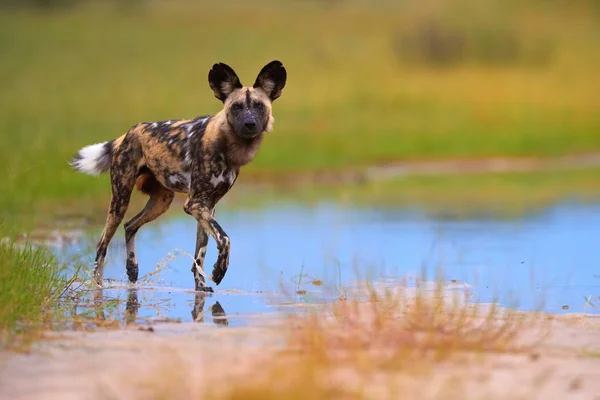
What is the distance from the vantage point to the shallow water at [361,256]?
684cm

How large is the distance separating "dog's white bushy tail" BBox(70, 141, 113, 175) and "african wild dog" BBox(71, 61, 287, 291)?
0.29 feet

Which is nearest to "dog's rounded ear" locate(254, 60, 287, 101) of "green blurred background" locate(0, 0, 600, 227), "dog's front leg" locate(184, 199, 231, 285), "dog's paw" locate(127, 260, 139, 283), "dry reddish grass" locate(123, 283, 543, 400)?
"dog's front leg" locate(184, 199, 231, 285)

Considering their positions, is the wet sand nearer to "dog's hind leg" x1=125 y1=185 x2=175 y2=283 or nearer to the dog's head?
the dog's head

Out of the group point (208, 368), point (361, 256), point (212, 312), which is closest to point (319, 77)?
point (361, 256)

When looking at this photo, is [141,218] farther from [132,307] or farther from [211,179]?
[132,307]

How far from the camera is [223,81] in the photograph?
24.0 ft

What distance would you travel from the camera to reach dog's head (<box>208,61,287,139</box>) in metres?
7.05

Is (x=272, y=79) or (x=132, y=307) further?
(x=272, y=79)

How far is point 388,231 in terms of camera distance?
11.0 meters

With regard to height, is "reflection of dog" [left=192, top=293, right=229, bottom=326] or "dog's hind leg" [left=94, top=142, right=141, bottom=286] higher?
"dog's hind leg" [left=94, top=142, right=141, bottom=286]

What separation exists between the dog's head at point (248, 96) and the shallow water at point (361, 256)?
958 millimetres

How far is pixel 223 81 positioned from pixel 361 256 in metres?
2.14

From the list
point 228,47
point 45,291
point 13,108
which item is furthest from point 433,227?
point 228,47

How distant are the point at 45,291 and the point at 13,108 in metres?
16.8
